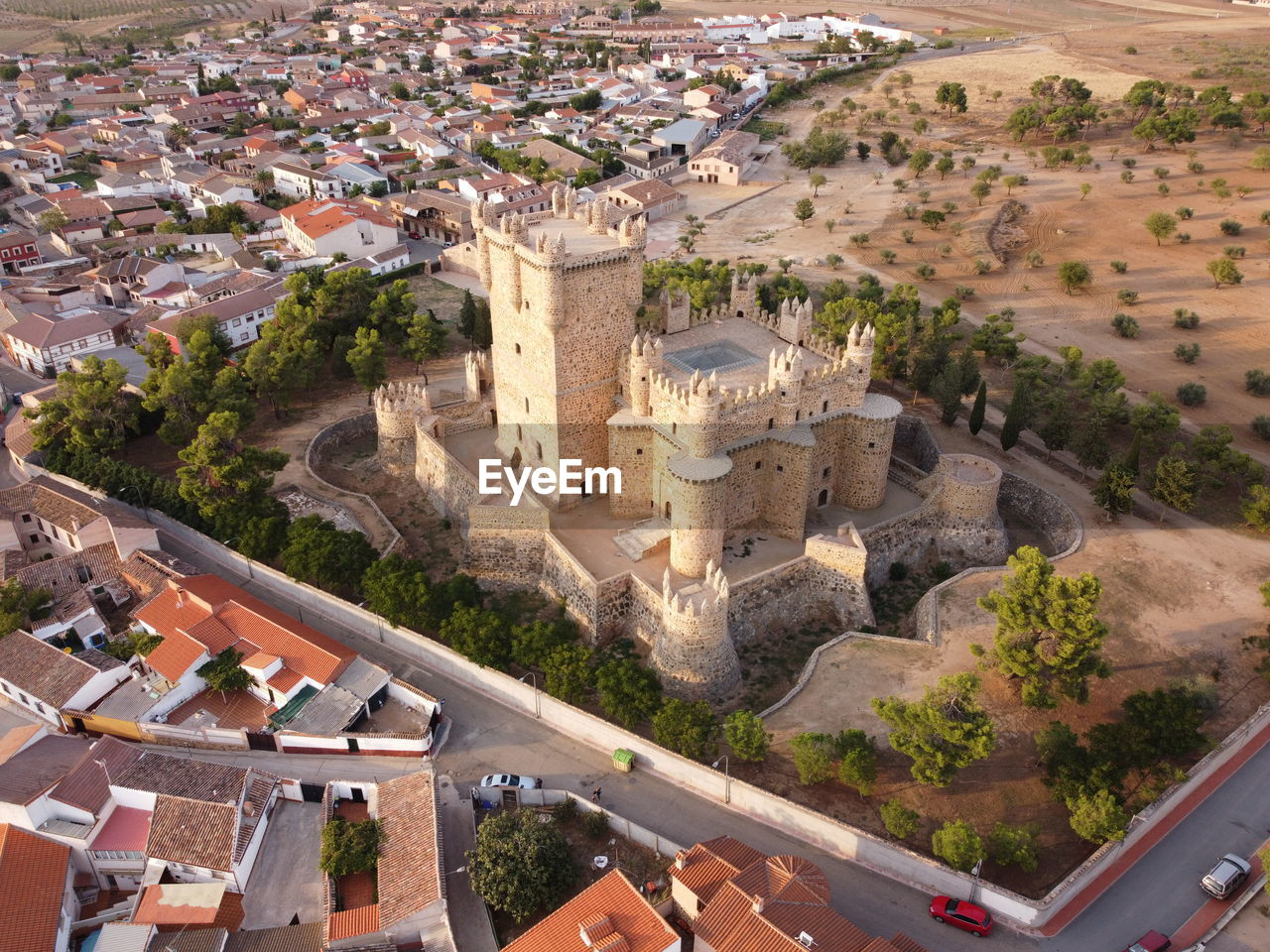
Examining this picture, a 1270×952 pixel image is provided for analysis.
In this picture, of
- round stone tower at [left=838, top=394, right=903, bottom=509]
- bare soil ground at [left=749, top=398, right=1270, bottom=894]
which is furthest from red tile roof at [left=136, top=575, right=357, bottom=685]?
round stone tower at [left=838, top=394, right=903, bottom=509]

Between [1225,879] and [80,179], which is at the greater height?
[1225,879]

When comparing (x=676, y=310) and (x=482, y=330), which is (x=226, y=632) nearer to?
(x=676, y=310)

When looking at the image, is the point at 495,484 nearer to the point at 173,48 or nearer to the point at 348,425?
the point at 348,425

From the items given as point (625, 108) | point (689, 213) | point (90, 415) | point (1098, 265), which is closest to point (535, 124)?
point (625, 108)

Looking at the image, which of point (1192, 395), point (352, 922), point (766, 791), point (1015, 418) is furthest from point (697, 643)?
point (1192, 395)

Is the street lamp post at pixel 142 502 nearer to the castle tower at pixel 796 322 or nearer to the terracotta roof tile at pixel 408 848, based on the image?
the terracotta roof tile at pixel 408 848
